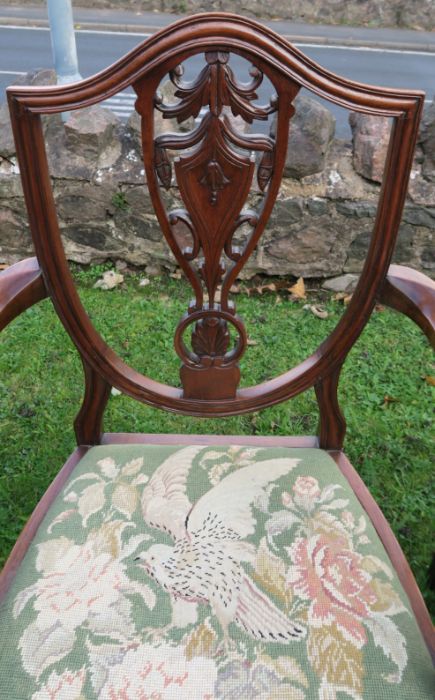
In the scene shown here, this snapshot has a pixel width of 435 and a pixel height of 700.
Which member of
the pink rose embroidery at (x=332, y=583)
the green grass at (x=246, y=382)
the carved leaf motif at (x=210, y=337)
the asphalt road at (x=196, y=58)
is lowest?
the green grass at (x=246, y=382)

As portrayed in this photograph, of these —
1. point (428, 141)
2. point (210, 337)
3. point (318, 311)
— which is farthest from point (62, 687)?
point (428, 141)

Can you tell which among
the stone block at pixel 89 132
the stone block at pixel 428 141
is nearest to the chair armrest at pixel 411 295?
the stone block at pixel 428 141

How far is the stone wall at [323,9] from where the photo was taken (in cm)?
1156

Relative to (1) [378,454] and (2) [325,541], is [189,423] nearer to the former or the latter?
(1) [378,454]

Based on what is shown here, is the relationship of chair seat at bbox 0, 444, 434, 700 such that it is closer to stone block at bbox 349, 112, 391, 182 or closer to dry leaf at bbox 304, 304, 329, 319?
dry leaf at bbox 304, 304, 329, 319

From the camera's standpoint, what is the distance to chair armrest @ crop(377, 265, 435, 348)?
1005 millimetres

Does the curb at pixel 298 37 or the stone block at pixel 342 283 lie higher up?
the curb at pixel 298 37

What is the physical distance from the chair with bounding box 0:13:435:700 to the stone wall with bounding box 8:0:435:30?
12274mm

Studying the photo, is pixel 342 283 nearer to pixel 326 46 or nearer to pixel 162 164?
pixel 162 164

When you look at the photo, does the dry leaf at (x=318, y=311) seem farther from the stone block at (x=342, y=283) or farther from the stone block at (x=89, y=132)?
the stone block at (x=89, y=132)

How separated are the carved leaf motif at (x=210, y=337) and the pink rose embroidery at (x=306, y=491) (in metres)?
0.28

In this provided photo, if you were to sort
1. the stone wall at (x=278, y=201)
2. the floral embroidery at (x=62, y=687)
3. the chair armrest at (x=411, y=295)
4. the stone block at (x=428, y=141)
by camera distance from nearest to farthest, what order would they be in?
1. the floral embroidery at (x=62, y=687)
2. the chair armrest at (x=411, y=295)
3. the stone block at (x=428, y=141)
4. the stone wall at (x=278, y=201)

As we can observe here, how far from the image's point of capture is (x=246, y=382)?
231cm

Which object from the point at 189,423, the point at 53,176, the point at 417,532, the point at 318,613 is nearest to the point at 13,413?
A: the point at 189,423
